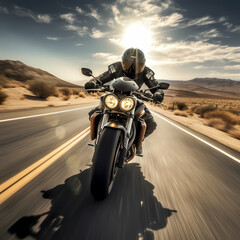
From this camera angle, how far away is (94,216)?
158cm

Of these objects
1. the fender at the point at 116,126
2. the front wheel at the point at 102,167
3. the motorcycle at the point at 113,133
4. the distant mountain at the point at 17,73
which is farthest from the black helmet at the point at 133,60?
the distant mountain at the point at 17,73

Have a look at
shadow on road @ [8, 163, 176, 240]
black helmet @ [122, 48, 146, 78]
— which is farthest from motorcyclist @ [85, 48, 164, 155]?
shadow on road @ [8, 163, 176, 240]

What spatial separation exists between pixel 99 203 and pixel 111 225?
344 millimetres

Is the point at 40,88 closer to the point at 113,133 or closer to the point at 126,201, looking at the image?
the point at 113,133

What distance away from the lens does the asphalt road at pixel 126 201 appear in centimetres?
141

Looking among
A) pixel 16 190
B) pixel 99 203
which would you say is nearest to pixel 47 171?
pixel 16 190

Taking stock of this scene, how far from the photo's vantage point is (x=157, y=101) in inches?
104

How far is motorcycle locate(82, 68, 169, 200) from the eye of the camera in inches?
67.5

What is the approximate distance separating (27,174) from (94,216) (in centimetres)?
125

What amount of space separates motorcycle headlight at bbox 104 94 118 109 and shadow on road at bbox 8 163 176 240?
1.13 m

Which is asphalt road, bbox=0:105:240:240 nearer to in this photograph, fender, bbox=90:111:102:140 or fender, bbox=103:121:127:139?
fender, bbox=90:111:102:140

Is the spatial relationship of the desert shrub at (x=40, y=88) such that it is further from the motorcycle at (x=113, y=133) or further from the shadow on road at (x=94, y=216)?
the shadow on road at (x=94, y=216)

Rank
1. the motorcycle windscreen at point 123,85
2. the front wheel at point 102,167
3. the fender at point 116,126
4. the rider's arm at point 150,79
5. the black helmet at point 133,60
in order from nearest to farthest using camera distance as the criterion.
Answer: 1. the front wheel at point 102,167
2. the fender at point 116,126
3. the motorcycle windscreen at point 123,85
4. the black helmet at point 133,60
5. the rider's arm at point 150,79

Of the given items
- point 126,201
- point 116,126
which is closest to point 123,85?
point 116,126
